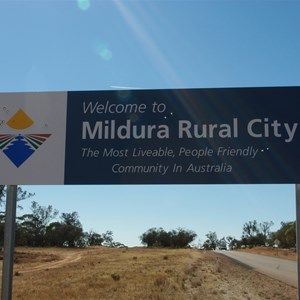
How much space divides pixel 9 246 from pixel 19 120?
1669 mm

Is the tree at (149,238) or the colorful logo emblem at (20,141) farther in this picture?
the tree at (149,238)

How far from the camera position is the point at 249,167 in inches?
237

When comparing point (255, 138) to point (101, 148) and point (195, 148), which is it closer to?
point (195, 148)

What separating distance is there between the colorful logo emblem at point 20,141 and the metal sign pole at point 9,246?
1.40ft

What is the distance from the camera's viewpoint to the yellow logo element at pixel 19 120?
6.53 meters

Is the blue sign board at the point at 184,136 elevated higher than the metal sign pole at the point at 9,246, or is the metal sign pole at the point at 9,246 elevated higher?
the blue sign board at the point at 184,136

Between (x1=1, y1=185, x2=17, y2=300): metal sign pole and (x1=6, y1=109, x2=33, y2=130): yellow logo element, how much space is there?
32.7 inches

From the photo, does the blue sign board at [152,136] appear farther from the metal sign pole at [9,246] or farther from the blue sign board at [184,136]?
the metal sign pole at [9,246]

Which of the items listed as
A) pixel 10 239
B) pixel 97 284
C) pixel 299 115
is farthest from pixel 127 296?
pixel 299 115

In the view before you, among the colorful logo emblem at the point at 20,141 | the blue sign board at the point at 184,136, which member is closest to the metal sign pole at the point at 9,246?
the colorful logo emblem at the point at 20,141

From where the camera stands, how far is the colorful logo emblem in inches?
254

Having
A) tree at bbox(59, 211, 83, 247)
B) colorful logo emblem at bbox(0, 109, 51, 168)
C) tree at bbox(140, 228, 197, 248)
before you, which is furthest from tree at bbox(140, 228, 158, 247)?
colorful logo emblem at bbox(0, 109, 51, 168)

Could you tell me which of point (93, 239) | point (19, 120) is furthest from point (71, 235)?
point (19, 120)

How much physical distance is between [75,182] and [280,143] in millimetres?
2634
